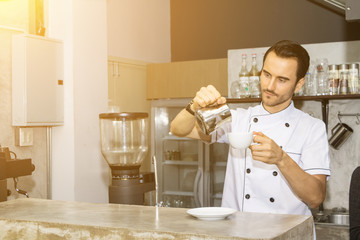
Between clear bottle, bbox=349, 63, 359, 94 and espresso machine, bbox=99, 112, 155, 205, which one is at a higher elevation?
clear bottle, bbox=349, 63, 359, 94

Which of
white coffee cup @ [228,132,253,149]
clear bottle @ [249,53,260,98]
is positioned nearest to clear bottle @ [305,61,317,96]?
clear bottle @ [249,53,260,98]

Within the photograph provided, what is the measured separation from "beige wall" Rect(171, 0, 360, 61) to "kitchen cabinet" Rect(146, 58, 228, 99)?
73 cm

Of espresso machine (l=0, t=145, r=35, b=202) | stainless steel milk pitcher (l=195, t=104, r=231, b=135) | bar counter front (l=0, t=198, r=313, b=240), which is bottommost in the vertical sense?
bar counter front (l=0, t=198, r=313, b=240)

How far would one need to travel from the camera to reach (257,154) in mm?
1922

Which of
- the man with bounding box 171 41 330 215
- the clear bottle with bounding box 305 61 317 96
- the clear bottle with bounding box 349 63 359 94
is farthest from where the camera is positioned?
the clear bottle with bounding box 305 61 317 96

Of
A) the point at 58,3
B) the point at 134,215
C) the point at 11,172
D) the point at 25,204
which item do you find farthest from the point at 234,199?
the point at 58,3

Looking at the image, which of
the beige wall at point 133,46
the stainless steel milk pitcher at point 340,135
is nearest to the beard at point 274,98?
the stainless steel milk pitcher at point 340,135

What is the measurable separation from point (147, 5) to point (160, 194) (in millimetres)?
2114

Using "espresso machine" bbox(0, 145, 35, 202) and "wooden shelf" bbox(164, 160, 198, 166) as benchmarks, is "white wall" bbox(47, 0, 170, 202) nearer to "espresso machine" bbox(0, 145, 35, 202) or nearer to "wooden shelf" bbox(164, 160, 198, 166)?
"espresso machine" bbox(0, 145, 35, 202)

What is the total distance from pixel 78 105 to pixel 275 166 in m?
1.71

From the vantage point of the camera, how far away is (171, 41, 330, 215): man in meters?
2.19

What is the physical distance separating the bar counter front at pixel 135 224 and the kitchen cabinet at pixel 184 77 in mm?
3253

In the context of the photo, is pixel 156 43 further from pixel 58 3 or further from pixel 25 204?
pixel 25 204

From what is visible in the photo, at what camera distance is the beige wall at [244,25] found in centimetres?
534
